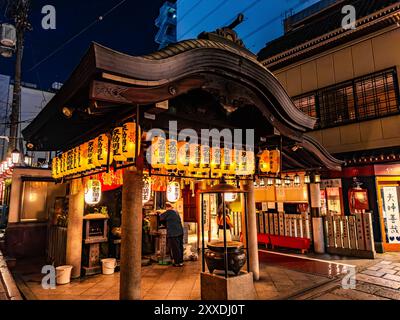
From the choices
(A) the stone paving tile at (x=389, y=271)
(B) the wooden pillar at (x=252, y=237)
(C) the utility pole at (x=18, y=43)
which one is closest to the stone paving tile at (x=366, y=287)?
(A) the stone paving tile at (x=389, y=271)

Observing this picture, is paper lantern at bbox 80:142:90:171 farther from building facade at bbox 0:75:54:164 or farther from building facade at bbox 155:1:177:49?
building facade at bbox 155:1:177:49

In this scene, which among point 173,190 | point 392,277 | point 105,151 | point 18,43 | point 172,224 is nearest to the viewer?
point 105,151

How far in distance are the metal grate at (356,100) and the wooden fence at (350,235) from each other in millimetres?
5944

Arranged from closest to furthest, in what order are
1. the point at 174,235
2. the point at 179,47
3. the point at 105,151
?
1. the point at 179,47
2. the point at 105,151
3. the point at 174,235

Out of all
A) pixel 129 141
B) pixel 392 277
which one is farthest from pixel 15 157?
pixel 392 277

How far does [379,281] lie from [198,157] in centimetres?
782

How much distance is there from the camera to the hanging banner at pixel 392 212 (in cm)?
1373

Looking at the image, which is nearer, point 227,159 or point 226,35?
point 226,35

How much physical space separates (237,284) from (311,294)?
3079mm

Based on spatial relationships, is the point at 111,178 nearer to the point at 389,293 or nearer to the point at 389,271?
the point at 389,293

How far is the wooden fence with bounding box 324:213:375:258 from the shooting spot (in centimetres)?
1259

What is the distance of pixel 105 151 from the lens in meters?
6.49

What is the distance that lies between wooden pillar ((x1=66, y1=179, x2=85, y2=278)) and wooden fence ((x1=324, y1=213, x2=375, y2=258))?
12270 mm
